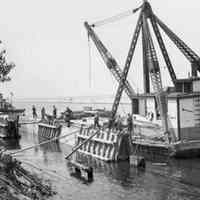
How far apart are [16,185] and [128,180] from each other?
42.7 feet

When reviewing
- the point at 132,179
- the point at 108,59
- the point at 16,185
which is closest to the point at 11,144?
the point at 108,59

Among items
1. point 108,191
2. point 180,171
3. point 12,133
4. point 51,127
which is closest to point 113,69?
point 51,127

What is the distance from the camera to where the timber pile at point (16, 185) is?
65.1ft

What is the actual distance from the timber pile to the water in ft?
10.6

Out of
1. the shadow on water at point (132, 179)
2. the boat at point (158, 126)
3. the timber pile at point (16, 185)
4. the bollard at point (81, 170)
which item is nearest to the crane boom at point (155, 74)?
the boat at point (158, 126)

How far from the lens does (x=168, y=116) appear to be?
4328 centimetres

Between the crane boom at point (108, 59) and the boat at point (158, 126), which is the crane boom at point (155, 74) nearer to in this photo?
the boat at point (158, 126)

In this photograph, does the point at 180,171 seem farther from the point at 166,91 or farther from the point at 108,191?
the point at 166,91

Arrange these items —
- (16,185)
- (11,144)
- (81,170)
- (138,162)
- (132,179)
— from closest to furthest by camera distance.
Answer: (16,185)
(132,179)
(81,170)
(138,162)
(11,144)

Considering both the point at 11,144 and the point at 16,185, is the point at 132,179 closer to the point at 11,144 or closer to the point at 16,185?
the point at 16,185

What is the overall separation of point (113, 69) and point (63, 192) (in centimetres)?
3500

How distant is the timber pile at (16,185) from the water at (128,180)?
3227mm

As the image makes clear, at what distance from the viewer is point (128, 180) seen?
32625 millimetres

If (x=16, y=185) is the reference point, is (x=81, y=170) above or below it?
below
